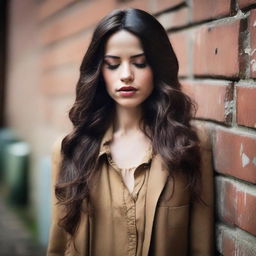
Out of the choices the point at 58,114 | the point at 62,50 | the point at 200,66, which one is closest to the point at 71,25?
the point at 62,50

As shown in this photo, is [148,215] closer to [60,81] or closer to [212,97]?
[212,97]

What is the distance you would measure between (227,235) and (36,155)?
3.48 metres

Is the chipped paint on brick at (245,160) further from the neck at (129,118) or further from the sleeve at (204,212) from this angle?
the neck at (129,118)

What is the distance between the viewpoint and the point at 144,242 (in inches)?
59.2

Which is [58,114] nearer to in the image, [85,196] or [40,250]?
[40,250]

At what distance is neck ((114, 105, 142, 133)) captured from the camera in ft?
5.38

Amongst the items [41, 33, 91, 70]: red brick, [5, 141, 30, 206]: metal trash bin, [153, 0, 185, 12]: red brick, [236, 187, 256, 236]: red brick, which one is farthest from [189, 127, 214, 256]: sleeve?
[5, 141, 30, 206]: metal trash bin

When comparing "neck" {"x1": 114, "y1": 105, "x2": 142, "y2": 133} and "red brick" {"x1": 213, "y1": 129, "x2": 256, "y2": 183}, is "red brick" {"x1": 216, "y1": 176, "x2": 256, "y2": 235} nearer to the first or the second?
"red brick" {"x1": 213, "y1": 129, "x2": 256, "y2": 183}

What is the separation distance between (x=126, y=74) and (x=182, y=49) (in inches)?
14.0

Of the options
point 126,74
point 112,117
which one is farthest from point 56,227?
point 126,74

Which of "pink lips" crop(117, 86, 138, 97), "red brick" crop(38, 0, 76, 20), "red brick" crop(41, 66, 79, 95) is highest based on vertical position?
"red brick" crop(38, 0, 76, 20)

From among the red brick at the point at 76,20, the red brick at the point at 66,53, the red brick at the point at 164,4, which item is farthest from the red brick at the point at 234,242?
the red brick at the point at 66,53

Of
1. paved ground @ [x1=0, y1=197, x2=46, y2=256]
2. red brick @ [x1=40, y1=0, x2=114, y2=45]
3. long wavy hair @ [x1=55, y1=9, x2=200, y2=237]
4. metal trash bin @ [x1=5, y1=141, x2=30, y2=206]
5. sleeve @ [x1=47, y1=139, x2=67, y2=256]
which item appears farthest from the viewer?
metal trash bin @ [x1=5, y1=141, x2=30, y2=206]

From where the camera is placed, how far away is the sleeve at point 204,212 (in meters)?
1.47
